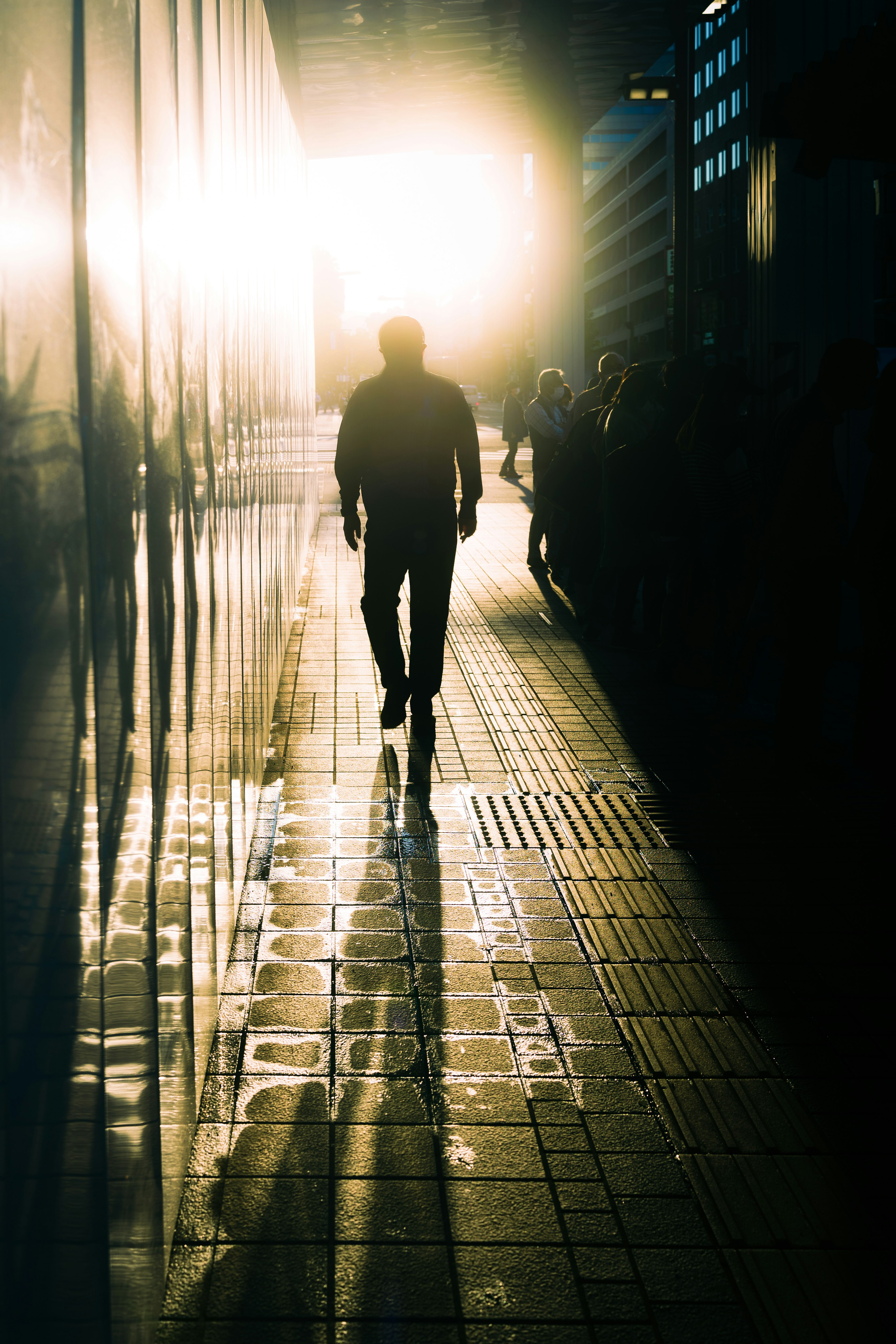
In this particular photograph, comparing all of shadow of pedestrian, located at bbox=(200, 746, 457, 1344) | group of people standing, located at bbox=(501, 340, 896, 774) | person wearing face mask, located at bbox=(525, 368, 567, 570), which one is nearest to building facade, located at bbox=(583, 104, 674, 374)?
person wearing face mask, located at bbox=(525, 368, 567, 570)

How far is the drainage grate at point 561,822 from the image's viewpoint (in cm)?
521

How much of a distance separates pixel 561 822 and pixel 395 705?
1.35m

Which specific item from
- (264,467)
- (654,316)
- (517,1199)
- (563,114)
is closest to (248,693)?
(264,467)

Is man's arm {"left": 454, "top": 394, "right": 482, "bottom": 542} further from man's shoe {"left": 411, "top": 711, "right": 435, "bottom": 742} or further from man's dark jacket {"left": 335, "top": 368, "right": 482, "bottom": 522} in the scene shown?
man's shoe {"left": 411, "top": 711, "right": 435, "bottom": 742}

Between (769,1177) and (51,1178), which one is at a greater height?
(51,1178)

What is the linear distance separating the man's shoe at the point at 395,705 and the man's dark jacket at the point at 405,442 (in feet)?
2.61

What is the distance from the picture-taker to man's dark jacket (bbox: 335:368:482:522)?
6242mm

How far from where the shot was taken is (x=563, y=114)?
83.4 ft

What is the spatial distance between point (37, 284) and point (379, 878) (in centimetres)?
342

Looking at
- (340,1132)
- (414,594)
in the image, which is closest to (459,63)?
(414,594)

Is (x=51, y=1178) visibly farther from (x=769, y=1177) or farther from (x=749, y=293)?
(x=749, y=293)

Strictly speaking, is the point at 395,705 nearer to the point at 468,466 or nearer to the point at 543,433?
the point at 468,466

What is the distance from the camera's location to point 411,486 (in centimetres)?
623

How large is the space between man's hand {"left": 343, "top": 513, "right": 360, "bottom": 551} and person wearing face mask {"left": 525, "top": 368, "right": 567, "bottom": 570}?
6.24 metres
